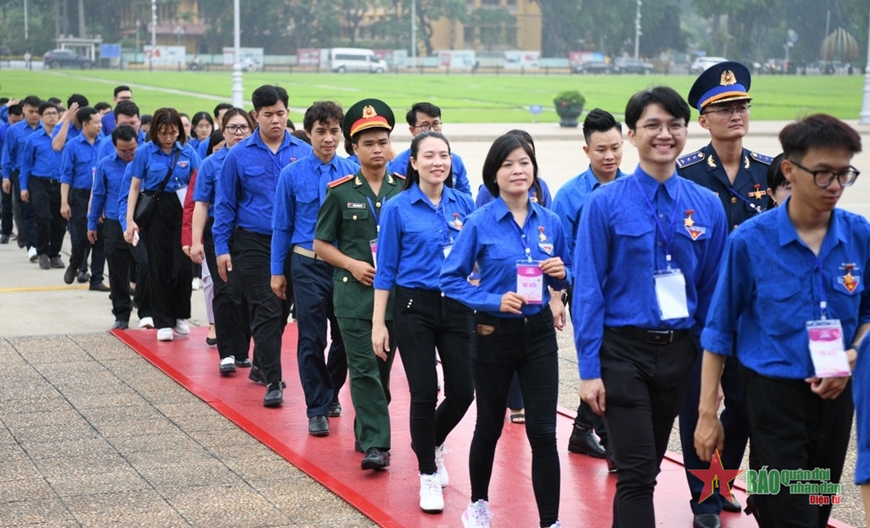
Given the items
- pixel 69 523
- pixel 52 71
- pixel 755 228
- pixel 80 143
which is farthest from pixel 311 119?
pixel 52 71

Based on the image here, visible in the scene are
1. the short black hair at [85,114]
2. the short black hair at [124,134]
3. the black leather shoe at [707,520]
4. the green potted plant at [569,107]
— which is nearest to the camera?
the black leather shoe at [707,520]

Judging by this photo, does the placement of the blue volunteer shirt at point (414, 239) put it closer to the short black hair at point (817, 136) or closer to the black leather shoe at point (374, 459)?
the black leather shoe at point (374, 459)

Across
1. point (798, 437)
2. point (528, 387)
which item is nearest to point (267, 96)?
point (528, 387)

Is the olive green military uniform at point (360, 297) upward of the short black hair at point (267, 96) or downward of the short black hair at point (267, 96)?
downward

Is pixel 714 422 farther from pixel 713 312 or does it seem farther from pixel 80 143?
pixel 80 143

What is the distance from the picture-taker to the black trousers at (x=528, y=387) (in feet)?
16.9

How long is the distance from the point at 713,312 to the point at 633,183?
694mm

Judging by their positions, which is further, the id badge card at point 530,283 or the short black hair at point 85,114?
the short black hair at point 85,114

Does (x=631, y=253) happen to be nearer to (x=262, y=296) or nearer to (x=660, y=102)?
(x=660, y=102)

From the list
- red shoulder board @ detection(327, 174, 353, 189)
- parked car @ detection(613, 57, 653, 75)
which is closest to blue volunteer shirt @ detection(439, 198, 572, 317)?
red shoulder board @ detection(327, 174, 353, 189)

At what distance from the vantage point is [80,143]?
44.8 feet

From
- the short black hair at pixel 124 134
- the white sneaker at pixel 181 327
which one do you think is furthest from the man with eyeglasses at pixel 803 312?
the short black hair at pixel 124 134

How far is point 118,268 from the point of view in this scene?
11219mm

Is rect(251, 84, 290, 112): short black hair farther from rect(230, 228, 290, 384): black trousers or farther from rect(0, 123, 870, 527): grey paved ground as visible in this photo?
rect(0, 123, 870, 527): grey paved ground
